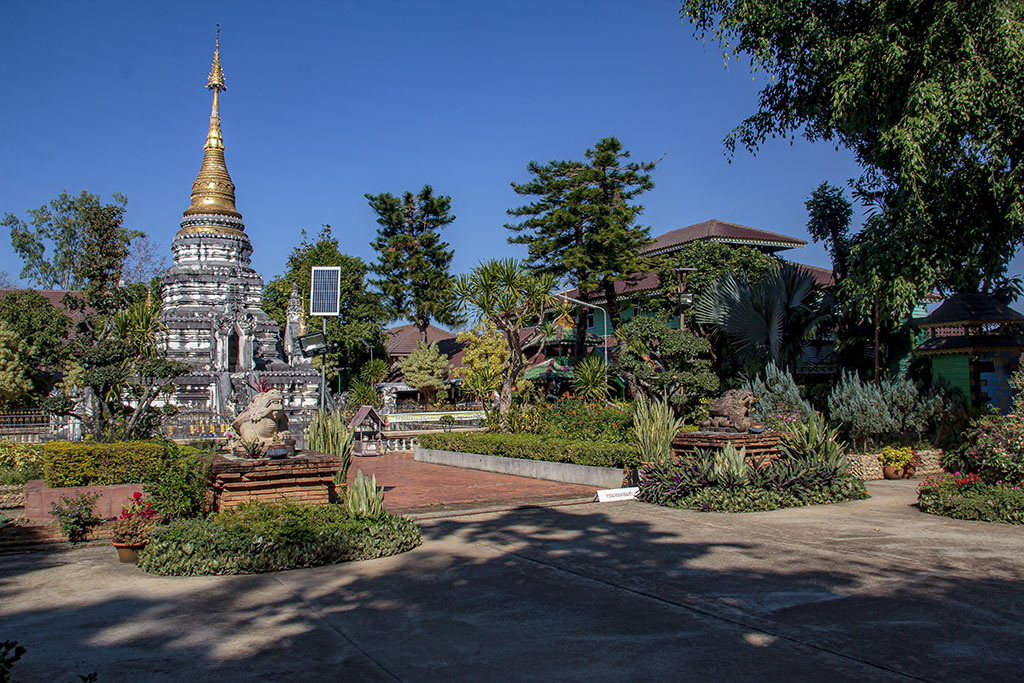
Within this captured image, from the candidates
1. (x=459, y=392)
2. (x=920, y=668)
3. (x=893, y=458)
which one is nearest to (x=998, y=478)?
(x=893, y=458)

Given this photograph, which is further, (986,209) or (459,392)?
(459,392)

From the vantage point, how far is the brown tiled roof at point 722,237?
120 feet

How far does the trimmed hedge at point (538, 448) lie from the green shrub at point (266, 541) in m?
6.40

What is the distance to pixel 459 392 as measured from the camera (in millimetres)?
47938

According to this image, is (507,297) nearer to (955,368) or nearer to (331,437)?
(331,437)

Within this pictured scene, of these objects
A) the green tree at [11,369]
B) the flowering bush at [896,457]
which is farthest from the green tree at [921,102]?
the green tree at [11,369]

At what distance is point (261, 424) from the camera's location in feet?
33.4

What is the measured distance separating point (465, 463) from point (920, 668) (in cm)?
1540

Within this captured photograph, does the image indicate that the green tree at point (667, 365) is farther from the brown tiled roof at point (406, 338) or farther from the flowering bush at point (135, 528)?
the brown tiled roof at point (406, 338)

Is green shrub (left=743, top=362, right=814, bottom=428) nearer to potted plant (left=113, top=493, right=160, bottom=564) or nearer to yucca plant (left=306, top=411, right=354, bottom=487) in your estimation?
yucca plant (left=306, top=411, right=354, bottom=487)

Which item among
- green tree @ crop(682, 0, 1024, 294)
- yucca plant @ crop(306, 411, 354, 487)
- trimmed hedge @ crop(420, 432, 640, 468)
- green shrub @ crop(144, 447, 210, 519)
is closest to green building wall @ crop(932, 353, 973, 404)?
green tree @ crop(682, 0, 1024, 294)

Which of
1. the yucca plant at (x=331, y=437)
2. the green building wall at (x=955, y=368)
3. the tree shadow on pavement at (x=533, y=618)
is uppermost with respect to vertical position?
the green building wall at (x=955, y=368)

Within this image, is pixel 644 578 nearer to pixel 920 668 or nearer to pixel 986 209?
pixel 920 668

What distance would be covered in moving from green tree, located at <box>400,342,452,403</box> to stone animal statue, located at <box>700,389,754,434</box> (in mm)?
32237
